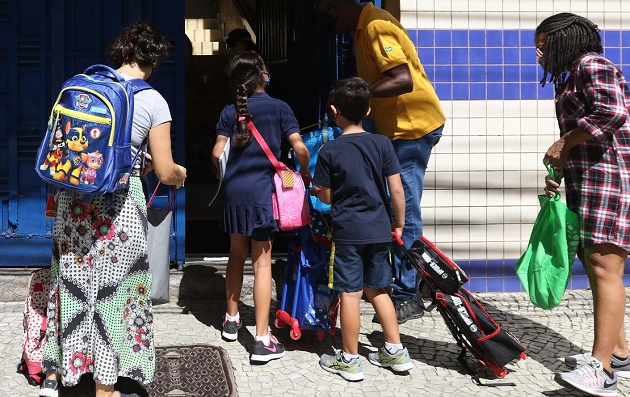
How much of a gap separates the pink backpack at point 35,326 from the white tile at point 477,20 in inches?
140

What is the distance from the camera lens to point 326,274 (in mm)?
5445

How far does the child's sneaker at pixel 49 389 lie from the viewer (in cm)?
449

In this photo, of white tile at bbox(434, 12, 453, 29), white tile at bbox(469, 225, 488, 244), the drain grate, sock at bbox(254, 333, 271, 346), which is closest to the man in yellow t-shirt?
white tile at bbox(434, 12, 453, 29)

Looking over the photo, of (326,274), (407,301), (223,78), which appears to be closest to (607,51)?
(407,301)

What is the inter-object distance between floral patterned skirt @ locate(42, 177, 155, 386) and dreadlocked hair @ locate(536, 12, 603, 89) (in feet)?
7.72

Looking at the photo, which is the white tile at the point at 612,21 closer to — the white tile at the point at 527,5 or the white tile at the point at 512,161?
the white tile at the point at 527,5

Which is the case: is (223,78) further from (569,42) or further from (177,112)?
(569,42)

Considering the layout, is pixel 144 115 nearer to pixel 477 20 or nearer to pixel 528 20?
pixel 477 20

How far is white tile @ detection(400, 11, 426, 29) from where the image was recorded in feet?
20.9

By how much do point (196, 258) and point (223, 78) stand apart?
5.87 m

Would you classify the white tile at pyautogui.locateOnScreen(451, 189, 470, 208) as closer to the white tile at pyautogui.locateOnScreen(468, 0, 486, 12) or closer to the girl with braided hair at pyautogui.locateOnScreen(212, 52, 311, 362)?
the white tile at pyautogui.locateOnScreen(468, 0, 486, 12)

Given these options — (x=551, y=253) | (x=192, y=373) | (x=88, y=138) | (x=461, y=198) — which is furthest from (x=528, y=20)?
(x=88, y=138)

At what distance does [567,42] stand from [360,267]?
1.69 metres

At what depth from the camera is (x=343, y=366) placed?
4.98 m
